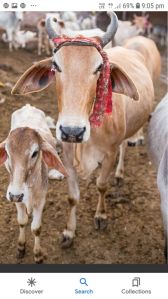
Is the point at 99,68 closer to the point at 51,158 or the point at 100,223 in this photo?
the point at 51,158

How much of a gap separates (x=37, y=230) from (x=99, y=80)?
A: 0.74 m

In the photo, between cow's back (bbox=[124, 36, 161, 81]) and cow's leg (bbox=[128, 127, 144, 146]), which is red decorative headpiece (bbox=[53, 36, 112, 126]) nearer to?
cow's leg (bbox=[128, 127, 144, 146])

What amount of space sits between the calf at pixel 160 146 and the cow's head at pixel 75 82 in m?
0.44

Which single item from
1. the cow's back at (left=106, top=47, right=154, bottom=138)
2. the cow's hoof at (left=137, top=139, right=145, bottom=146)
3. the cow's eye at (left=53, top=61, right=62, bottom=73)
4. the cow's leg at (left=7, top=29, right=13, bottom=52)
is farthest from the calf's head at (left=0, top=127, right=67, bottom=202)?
the cow's leg at (left=7, top=29, right=13, bottom=52)

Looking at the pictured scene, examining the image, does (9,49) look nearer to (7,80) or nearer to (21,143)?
(7,80)

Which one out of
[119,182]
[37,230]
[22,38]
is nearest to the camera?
[37,230]

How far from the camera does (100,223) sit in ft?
7.38

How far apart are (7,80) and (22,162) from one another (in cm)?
154

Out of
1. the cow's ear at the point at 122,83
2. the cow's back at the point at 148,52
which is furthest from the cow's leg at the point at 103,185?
the cow's back at the point at 148,52

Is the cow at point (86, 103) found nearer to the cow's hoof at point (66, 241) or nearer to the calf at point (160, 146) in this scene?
the cow's hoof at point (66, 241)

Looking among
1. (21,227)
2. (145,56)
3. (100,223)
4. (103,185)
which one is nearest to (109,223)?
(100,223)

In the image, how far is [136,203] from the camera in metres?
2.44

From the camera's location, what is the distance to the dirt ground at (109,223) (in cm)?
204
